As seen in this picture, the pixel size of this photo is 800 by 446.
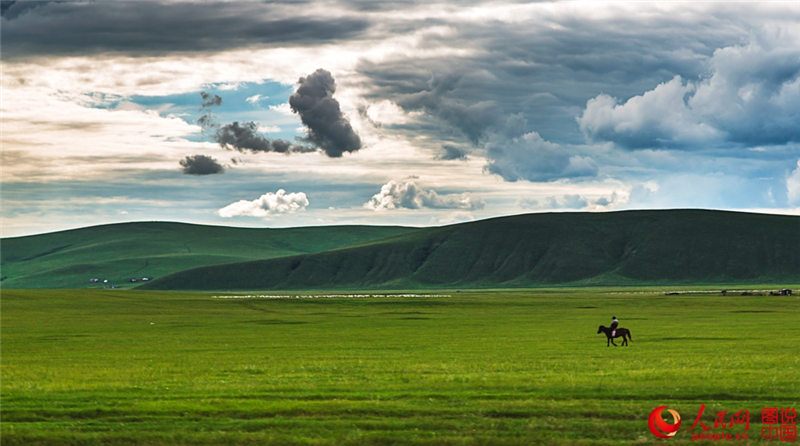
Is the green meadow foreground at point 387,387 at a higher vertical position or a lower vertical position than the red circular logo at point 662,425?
lower

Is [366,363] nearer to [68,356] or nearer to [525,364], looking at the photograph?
[525,364]

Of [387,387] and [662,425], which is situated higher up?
[662,425]

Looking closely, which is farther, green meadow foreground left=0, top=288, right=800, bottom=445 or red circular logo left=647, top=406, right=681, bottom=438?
green meadow foreground left=0, top=288, right=800, bottom=445

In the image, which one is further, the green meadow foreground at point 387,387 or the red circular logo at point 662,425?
the green meadow foreground at point 387,387

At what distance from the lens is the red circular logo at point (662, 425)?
895 inches

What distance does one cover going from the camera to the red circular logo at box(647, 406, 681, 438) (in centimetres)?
2273

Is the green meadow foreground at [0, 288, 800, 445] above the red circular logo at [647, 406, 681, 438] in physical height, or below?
below

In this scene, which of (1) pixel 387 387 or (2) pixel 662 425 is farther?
(1) pixel 387 387

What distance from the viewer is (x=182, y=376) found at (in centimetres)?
3631

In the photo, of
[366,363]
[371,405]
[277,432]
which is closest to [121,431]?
[277,432]

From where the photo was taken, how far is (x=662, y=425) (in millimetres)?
23344

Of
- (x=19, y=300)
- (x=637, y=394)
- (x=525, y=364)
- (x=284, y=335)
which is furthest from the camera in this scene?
(x=19, y=300)

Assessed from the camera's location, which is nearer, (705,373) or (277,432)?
(277,432)

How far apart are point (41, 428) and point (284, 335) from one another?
49827 mm
